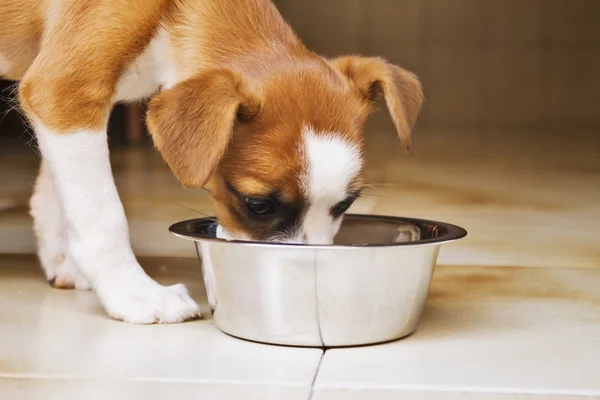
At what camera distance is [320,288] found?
6.48 feet

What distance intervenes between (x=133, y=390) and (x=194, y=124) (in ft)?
1.92

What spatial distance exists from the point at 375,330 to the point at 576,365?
418 mm

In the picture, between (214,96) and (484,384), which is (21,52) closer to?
(214,96)

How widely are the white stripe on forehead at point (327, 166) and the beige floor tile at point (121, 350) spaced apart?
13.7 inches

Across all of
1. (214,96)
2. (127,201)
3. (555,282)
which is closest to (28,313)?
(214,96)

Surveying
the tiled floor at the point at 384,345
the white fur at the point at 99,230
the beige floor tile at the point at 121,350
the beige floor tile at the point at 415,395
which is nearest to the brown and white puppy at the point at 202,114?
the white fur at the point at 99,230

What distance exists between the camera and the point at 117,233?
2301 mm

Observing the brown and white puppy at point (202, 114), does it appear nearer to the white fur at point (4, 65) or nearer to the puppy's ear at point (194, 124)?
the puppy's ear at point (194, 124)

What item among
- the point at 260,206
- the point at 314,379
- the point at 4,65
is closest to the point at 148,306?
the point at 260,206

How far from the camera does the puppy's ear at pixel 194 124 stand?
1.99m

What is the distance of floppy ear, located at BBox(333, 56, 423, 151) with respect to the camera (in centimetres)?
235

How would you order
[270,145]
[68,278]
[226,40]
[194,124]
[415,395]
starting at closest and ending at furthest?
[415,395] → [194,124] → [270,145] → [226,40] → [68,278]

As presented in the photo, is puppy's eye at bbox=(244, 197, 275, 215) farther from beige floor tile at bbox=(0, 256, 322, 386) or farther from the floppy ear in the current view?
the floppy ear

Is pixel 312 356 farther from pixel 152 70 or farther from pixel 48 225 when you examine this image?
pixel 48 225
